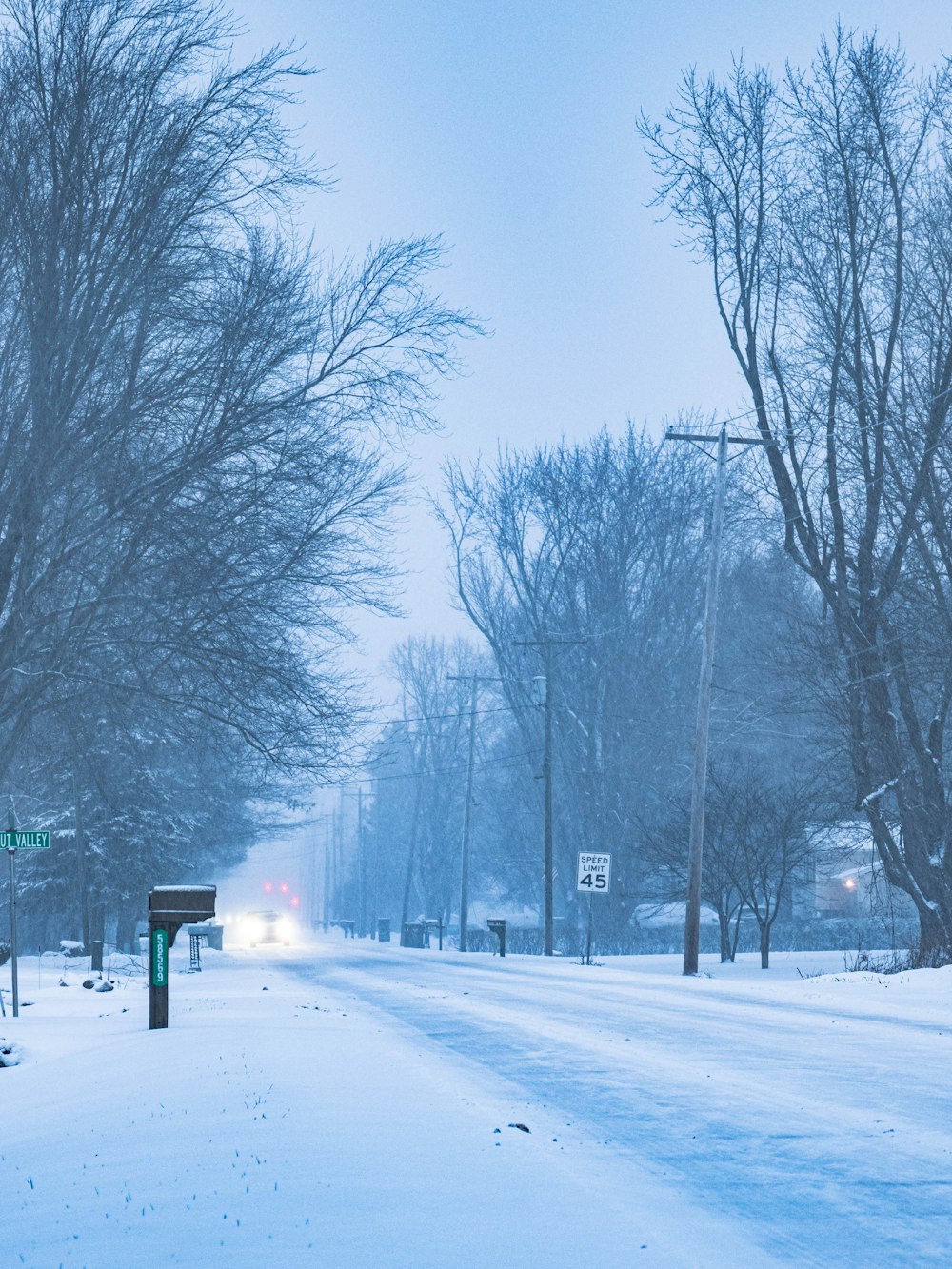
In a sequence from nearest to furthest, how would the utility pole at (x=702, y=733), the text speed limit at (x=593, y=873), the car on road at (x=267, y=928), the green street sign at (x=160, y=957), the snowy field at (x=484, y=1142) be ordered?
the snowy field at (x=484, y=1142) < the green street sign at (x=160, y=957) < the utility pole at (x=702, y=733) < the text speed limit at (x=593, y=873) < the car on road at (x=267, y=928)

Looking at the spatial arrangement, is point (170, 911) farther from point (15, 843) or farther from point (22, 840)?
point (22, 840)

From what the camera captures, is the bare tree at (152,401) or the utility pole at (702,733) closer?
the bare tree at (152,401)

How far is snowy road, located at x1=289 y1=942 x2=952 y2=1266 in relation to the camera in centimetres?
589

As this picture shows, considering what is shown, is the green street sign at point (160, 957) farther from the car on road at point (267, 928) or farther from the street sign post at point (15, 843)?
the car on road at point (267, 928)

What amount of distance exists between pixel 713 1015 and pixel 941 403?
12517mm

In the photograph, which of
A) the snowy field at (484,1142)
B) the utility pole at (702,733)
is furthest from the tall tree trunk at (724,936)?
the snowy field at (484,1142)

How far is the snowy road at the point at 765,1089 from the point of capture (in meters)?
5.89

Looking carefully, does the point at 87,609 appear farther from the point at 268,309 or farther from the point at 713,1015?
the point at 713,1015

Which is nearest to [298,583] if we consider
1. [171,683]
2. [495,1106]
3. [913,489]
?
[171,683]

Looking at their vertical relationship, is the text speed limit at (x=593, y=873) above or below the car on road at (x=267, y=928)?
above

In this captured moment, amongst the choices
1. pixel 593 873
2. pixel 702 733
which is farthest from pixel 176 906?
pixel 593 873

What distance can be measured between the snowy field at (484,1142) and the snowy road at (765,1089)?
0.03 meters

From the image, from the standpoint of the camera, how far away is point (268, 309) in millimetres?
16062

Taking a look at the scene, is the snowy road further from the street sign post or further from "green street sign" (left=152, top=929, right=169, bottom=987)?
the street sign post
